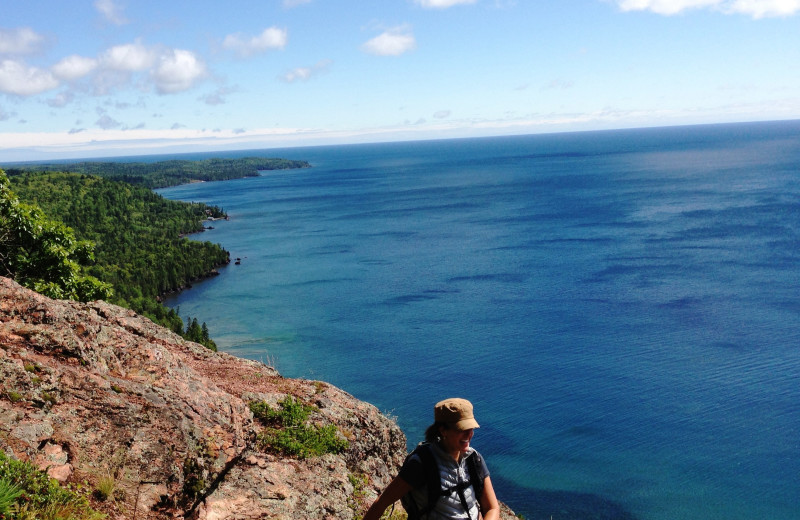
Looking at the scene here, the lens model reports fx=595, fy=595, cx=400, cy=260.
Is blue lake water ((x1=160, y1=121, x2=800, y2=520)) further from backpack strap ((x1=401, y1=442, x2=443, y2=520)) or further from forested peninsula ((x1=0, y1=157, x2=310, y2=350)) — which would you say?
backpack strap ((x1=401, y1=442, x2=443, y2=520))

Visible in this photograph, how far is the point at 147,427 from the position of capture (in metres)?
10.2

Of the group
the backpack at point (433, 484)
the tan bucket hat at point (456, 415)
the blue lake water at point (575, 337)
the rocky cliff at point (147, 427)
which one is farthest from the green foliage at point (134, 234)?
the tan bucket hat at point (456, 415)

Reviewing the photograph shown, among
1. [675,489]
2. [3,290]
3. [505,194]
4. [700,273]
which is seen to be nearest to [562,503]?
[675,489]

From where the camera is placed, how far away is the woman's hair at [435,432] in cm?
603

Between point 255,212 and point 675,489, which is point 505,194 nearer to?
point 255,212

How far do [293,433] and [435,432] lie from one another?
7.18m

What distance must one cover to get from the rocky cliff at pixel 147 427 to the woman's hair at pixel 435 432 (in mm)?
5143

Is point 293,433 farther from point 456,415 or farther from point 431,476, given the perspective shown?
point 456,415

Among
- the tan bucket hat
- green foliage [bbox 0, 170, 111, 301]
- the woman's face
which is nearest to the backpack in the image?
the woman's face

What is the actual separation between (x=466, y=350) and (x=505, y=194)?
114 m

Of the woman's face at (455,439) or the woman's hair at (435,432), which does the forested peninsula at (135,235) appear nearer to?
the woman's hair at (435,432)

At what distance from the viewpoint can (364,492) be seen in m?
12.2

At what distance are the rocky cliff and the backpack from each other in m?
4.73

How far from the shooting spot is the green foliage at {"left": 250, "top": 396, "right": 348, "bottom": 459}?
39.4 feet
